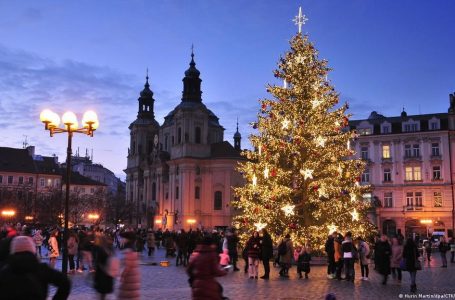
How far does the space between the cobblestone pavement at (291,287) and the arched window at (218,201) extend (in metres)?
63.8

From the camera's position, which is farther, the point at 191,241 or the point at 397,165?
the point at 397,165

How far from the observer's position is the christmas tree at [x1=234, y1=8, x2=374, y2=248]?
26.8 metres

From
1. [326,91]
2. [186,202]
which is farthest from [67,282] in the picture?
[186,202]

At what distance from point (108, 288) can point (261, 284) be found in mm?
9485

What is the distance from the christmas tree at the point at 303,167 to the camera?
26.8m

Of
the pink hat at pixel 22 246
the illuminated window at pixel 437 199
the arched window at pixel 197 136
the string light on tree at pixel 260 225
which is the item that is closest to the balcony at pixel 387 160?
the illuminated window at pixel 437 199

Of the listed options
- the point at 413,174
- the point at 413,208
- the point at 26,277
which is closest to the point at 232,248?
the point at 26,277

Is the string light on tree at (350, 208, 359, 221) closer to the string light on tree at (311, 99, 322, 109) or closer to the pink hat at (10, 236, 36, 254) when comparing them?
the string light on tree at (311, 99, 322, 109)

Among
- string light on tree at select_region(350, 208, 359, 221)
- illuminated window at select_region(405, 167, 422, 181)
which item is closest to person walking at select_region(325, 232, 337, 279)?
string light on tree at select_region(350, 208, 359, 221)

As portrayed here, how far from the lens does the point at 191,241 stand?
1096 inches

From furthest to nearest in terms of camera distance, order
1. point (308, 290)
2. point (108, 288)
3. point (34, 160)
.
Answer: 1. point (34, 160)
2. point (308, 290)
3. point (108, 288)

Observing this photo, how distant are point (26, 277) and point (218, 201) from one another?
81584 millimetres

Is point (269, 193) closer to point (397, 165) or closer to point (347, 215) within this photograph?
point (347, 215)

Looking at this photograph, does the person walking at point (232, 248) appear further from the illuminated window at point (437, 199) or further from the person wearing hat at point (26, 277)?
the illuminated window at point (437, 199)
